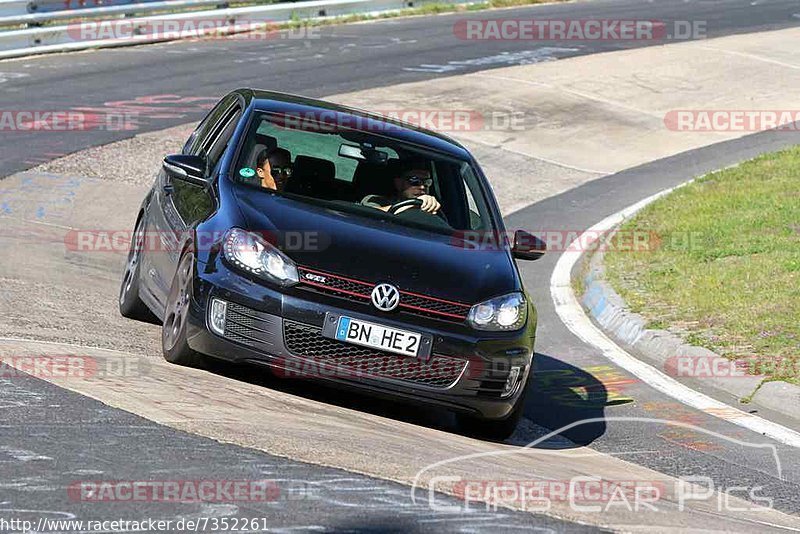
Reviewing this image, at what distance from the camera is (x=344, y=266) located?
697 cm

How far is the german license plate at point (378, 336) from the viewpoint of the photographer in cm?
680

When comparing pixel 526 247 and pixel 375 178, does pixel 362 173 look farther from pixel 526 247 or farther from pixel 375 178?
pixel 526 247

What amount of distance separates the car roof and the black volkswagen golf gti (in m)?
0.03

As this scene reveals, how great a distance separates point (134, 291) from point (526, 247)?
256 cm

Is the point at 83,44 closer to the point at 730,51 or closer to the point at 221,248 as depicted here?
the point at 730,51

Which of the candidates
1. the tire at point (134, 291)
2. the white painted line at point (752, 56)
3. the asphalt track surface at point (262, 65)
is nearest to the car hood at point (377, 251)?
the tire at point (134, 291)

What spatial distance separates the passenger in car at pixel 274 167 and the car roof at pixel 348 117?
1.36 feet

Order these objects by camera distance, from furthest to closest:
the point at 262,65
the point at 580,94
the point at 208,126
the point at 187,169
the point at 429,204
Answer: the point at 262,65
the point at 580,94
the point at 208,126
the point at 429,204
the point at 187,169

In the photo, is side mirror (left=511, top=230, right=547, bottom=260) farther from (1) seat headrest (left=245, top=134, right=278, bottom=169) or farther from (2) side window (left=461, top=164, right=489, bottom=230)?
(1) seat headrest (left=245, top=134, right=278, bottom=169)

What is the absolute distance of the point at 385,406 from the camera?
7875mm

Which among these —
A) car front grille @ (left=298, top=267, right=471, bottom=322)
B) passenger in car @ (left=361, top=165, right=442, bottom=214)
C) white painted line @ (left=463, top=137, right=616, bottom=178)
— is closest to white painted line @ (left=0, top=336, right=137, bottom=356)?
car front grille @ (left=298, top=267, right=471, bottom=322)

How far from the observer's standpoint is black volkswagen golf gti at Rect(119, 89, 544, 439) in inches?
270

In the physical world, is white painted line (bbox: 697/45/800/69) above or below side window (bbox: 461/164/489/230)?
below

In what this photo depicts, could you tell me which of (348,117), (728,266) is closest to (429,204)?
(348,117)
